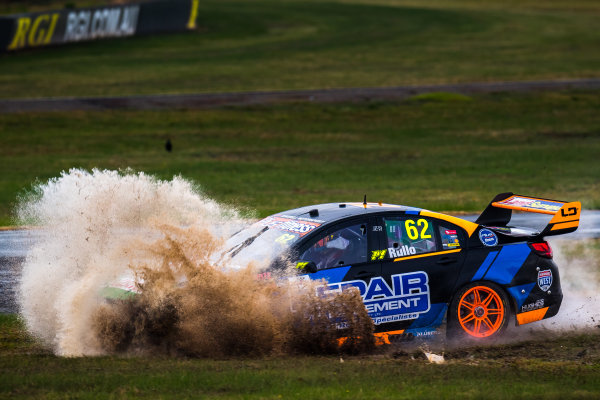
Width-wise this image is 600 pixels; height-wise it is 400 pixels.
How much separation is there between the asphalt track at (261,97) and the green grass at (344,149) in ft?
2.94

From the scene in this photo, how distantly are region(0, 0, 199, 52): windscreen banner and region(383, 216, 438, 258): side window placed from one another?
34788mm

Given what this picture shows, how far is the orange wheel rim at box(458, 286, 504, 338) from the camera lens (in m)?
8.65

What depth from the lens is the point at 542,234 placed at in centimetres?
916

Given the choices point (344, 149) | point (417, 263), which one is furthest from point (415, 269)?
point (344, 149)

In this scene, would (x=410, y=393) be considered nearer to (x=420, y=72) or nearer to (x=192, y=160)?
(x=192, y=160)

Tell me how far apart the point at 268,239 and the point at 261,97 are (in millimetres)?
23861

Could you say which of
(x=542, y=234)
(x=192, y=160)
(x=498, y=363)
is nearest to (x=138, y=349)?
(x=498, y=363)

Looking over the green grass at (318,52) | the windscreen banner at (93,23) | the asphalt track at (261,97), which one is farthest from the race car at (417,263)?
the windscreen banner at (93,23)

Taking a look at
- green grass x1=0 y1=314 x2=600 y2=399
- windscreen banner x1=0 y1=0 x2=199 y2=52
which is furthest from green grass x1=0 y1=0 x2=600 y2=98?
green grass x1=0 y1=314 x2=600 y2=399

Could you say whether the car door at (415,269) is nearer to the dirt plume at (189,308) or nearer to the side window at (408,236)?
the side window at (408,236)

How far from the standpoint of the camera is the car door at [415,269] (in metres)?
8.32

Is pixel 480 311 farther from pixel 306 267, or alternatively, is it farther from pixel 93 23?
pixel 93 23

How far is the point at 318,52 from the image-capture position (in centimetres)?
4594

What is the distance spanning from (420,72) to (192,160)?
1786cm
